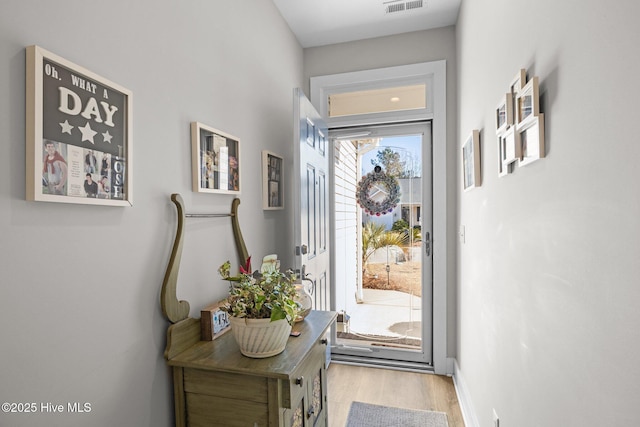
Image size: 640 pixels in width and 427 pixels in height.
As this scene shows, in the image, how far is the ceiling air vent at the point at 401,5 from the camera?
2.48m

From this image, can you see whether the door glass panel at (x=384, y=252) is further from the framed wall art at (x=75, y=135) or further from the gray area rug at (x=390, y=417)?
the framed wall art at (x=75, y=135)

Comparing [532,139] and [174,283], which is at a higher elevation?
[532,139]

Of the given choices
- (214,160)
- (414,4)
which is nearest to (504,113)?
(214,160)

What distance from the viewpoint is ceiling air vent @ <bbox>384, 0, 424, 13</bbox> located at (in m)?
2.48

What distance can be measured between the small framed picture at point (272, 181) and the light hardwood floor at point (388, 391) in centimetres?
143

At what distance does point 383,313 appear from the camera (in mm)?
3123

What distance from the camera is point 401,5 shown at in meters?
2.52

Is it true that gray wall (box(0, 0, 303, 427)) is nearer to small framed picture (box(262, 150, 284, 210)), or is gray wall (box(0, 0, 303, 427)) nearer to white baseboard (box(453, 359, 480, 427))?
small framed picture (box(262, 150, 284, 210))

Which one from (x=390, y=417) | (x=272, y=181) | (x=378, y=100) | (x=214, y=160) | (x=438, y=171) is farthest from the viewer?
(x=378, y=100)

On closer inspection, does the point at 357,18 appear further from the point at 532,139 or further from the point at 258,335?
the point at 258,335

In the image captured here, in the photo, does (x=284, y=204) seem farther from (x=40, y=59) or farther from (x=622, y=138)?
(x=622, y=138)

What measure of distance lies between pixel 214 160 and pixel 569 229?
56.0 inches

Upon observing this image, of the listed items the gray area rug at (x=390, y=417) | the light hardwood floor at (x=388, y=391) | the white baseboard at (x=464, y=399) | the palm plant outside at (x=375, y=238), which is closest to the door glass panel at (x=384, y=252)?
the palm plant outside at (x=375, y=238)

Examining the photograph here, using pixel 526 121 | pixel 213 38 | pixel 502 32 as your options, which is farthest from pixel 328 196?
pixel 526 121
